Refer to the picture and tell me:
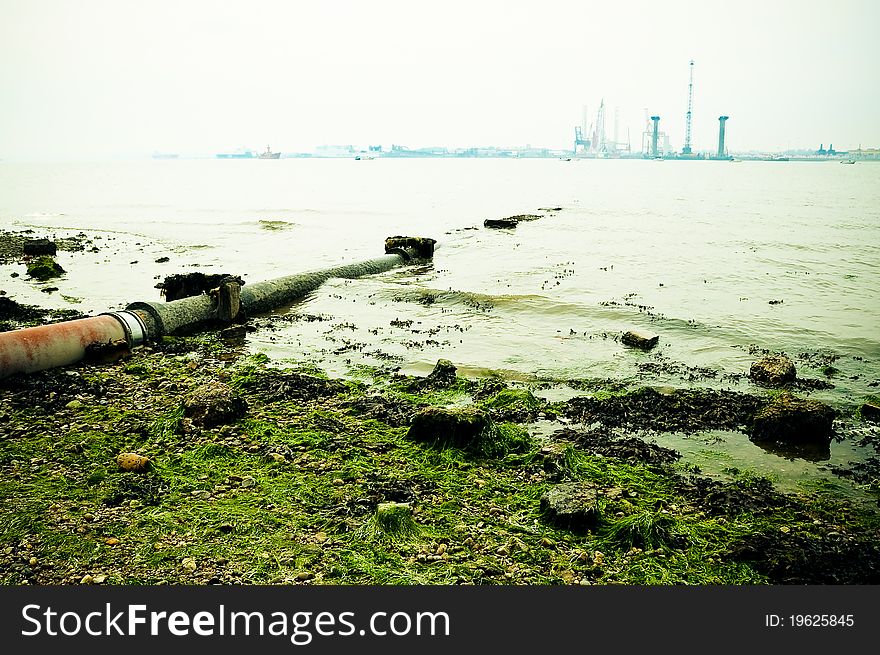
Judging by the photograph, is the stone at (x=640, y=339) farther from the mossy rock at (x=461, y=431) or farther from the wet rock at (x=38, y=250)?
the wet rock at (x=38, y=250)

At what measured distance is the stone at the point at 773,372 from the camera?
1059 centimetres

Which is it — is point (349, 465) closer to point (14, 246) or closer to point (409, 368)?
point (409, 368)

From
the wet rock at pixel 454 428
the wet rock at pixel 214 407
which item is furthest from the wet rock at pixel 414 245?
the wet rock at pixel 454 428

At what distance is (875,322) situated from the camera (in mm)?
14875

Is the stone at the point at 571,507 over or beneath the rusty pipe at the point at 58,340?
beneath

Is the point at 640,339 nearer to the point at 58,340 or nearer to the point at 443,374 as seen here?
the point at 443,374

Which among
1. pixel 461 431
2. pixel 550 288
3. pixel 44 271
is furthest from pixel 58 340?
pixel 550 288

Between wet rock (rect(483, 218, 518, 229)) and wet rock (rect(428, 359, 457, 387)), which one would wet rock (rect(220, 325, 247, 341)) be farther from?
wet rock (rect(483, 218, 518, 229))

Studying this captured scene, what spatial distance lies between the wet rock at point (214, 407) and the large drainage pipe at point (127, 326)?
9.88ft

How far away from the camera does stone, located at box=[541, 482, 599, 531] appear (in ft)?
19.9

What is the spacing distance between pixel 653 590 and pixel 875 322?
42.5 feet

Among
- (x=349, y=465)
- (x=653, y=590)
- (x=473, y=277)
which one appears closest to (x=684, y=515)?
(x=653, y=590)

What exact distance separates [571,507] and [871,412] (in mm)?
5569

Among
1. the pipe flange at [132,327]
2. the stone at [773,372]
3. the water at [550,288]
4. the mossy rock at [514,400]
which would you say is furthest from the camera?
the water at [550,288]
